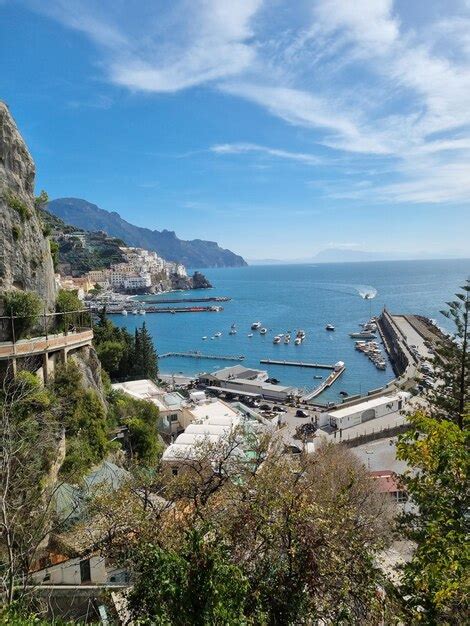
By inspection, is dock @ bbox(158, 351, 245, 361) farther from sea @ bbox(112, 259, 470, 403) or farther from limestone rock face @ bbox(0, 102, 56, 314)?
limestone rock face @ bbox(0, 102, 56, 314)

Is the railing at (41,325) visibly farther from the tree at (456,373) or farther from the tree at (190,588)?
the tree at (456,373)

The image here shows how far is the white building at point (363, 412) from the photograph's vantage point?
2438 cm

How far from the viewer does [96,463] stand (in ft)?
40.0

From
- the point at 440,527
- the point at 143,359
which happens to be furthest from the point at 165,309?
the point at 440,527

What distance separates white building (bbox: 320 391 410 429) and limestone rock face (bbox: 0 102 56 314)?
1706cm

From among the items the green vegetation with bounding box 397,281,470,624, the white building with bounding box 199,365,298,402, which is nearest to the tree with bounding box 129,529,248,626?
the green vegetation with bounding box 397,281,470,624

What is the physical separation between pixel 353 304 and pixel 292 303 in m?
13.3

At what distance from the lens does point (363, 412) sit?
83.2ft

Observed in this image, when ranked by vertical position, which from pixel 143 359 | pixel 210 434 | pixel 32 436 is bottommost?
pixel 210 434

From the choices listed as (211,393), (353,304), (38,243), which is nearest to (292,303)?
(353,304)

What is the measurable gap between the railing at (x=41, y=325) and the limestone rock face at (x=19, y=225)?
57 centimetres

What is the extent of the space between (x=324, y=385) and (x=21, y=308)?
96.6 ft

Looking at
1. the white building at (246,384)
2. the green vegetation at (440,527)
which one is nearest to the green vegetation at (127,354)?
the white building at (246,384)

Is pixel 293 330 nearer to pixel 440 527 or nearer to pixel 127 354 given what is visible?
pixel 127 354
